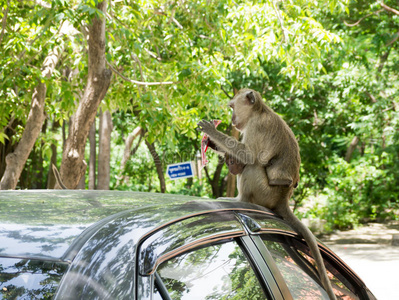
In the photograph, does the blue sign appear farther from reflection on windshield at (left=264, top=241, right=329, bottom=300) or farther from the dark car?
reflection on windshield at (left=264, top=241, right=329, bottom=300)

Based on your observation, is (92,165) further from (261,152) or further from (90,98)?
(261,152)

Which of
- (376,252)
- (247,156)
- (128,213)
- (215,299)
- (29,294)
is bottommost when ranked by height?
(376,252)

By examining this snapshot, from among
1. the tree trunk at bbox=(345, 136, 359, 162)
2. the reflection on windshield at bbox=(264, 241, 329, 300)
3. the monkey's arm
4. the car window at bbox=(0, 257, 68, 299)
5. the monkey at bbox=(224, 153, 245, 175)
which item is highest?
the tree trunk at bbox=(345, 136, 359, 162)

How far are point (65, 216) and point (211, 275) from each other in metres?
0.57

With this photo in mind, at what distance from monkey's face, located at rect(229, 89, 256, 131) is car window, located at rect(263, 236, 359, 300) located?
1807 millimetres

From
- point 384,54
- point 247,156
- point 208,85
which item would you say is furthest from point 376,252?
point 247,156

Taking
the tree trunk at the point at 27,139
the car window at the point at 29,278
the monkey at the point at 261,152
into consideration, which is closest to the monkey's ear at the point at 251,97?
the monkey at the point at 261,152

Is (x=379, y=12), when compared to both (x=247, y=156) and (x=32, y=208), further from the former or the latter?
(x=32, y=208)

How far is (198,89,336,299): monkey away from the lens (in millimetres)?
3521

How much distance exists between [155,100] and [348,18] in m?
7.70

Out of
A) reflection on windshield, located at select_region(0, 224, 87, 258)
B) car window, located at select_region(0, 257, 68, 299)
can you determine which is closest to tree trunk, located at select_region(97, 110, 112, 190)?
reflection on windshield, located at select_region(0, 224, 87, 258)

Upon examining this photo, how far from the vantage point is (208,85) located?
22.9 ft

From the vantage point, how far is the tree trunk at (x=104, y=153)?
39.5 feet

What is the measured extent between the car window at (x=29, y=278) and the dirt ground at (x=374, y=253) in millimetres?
6621
